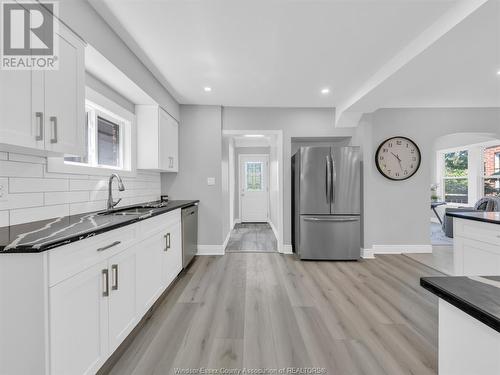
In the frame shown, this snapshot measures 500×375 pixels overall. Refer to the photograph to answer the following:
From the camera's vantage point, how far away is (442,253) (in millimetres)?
3918

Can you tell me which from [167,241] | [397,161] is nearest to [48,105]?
[167,241]

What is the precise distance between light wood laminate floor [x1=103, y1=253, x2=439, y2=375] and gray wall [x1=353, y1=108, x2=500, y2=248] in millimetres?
972

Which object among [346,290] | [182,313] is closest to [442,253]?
[346,290]

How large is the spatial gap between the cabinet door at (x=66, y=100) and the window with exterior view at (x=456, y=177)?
841cm

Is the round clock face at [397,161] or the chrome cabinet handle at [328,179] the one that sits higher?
the round clock face at [397,161]

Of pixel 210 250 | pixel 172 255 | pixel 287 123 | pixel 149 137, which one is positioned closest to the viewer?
pixel 172 255

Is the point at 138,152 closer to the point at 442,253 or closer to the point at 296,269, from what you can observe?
the point at 296,269

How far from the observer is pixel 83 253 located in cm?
125

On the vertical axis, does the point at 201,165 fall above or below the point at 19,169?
above

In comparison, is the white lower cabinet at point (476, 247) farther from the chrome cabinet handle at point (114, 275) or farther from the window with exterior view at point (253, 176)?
the window with exterior view at point (253, 176)

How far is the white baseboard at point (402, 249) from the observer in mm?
3939

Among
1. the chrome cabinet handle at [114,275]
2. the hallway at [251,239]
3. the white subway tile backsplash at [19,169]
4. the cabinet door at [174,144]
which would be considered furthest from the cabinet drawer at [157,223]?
the hallway at [251,239]

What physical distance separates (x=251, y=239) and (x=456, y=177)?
6133 millimetres

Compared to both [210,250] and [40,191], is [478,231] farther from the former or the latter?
[40,191]
